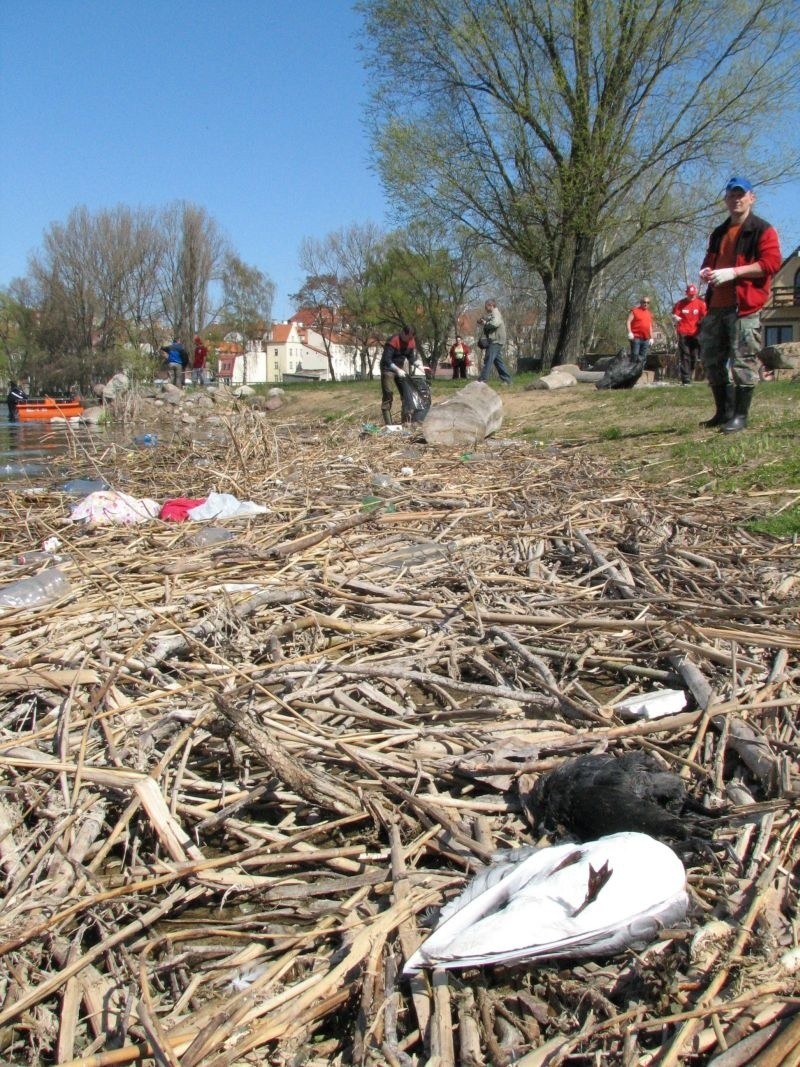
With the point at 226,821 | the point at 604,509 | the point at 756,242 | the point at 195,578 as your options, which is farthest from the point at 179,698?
the point at 756,242

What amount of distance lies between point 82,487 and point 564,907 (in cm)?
577

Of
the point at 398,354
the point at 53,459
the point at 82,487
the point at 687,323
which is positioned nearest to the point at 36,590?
the point at 82,487

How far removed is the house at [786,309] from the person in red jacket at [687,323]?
1427 inches

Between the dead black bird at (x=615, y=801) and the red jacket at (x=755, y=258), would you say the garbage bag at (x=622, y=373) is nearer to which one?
the red jacket at (x=755, y=258)

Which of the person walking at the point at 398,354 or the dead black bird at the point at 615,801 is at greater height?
the person walking at the point at 398,354

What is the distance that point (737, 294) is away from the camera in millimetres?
6922

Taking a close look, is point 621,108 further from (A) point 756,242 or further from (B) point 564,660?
(B) point 564,660

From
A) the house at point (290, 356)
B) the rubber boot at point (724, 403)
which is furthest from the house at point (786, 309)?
the house at point (290, 356)

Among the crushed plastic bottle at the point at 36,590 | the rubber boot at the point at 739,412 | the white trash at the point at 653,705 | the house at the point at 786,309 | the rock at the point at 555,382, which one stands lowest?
the white trash at the point at 653,705

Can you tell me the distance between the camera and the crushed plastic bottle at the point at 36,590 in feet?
11.2

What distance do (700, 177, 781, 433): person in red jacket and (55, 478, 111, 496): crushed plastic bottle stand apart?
17.2 feet

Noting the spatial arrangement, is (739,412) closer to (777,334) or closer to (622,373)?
(622,373)

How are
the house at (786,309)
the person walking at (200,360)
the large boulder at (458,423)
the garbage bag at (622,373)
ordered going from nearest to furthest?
the large boulder at (458,423), the garbage bag at (622,373), the person walking at (200,360), the house at (786,309)

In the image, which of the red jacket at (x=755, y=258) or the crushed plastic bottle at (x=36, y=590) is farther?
the red jacket at (x=755, y=258)
